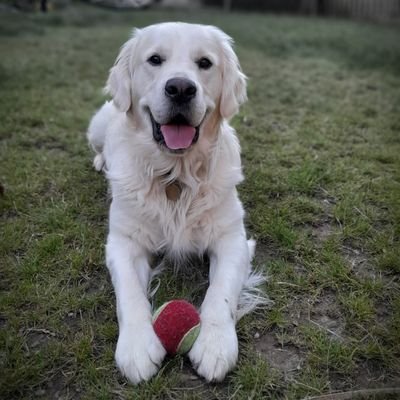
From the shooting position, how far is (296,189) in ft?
10.5

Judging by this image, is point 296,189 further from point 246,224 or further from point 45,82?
point 45,82

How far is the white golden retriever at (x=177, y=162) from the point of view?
2.23m

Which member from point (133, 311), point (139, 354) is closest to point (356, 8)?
point (133, 311)

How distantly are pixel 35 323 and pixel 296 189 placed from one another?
196cm

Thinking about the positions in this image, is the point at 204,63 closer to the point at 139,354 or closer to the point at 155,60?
the point at 155,60

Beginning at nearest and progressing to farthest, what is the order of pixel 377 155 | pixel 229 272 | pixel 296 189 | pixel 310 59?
pixel 229 272 < pixel 296 189 < pixel 377 155 < pixel 310 59

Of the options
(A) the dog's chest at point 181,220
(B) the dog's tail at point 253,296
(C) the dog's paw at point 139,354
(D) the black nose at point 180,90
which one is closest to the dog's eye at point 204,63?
(D) the black nose at point 180,90

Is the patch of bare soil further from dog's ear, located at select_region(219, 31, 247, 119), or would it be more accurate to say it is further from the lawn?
dog's ear, located at select_region(219, 31, 247, 119)

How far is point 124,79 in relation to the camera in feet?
8.56

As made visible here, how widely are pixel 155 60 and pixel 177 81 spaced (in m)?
0.34

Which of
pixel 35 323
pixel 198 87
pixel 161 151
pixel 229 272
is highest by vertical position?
pixel 198 87

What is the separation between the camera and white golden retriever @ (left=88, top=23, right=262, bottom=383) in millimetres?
2234

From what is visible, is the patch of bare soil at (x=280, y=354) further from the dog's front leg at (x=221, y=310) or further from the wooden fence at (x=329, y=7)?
the wooden fence at (x=329, y=7)

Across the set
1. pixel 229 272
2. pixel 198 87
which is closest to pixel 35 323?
pixel 229 272
